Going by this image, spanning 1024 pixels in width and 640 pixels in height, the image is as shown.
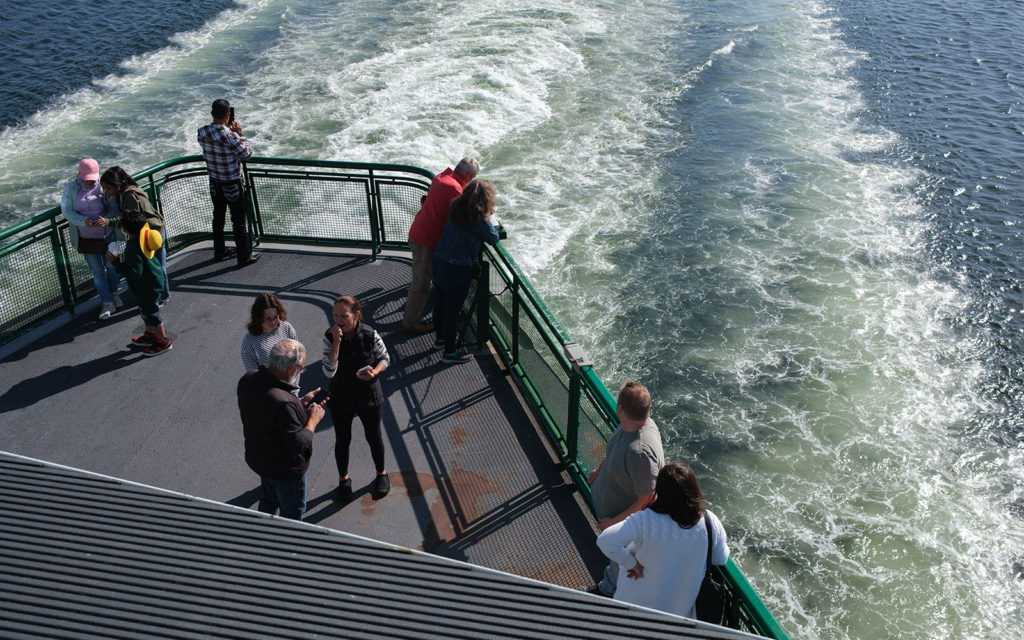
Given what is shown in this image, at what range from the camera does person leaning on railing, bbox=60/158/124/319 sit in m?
8.14

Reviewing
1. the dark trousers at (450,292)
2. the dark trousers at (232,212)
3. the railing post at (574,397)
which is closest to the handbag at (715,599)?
the railing post at (574,397)

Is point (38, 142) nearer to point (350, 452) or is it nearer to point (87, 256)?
point (87, 256)

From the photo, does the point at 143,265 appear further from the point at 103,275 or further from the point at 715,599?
the point at 715,599

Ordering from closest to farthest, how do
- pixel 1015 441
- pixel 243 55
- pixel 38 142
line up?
pixel 1015 441, pixel 38 142, pixel 243 55

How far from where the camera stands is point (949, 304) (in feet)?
51.5

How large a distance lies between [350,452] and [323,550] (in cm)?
295

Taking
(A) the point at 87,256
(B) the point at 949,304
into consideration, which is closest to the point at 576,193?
(B) the point at 949,304

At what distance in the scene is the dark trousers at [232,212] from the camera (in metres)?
9.37

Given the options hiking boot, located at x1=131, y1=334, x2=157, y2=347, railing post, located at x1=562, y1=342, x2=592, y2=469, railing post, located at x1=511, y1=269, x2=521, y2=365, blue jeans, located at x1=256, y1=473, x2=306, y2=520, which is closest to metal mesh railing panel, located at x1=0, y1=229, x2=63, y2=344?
hiking boot, located at x1=131, y1=334, x2=157, y2=347

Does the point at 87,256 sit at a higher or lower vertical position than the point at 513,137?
higher

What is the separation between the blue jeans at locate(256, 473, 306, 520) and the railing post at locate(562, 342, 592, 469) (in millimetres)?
2056

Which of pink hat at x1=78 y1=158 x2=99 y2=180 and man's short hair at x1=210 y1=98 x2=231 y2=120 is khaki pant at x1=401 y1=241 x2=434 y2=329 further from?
pink hat at x1=78 y1=158 x2=99 y2=180

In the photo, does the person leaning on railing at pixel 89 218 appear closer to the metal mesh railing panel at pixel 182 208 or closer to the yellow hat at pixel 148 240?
the yellow hat at pixel 148 240

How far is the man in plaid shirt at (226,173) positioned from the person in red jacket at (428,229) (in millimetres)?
2310
